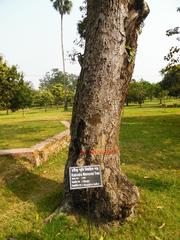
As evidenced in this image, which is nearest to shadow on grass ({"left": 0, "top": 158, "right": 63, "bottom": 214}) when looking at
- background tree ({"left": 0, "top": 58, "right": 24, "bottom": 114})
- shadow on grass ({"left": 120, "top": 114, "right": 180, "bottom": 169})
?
shadow on grass ({"left": 120, "top": 114, "right": 180, "bottom": 169})

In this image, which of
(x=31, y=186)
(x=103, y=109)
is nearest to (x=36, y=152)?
(x=31, y=186)

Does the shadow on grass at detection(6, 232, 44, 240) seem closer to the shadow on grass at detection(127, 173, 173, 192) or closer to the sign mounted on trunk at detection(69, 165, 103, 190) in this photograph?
the sign mounted on trunk at detection(69, 165, 103, 190)

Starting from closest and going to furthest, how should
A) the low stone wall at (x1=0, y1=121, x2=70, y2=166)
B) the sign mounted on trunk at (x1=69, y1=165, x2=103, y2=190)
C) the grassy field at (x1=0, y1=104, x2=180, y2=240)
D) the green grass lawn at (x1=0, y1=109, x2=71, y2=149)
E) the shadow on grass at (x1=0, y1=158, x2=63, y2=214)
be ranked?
the sign mounted on trunk at (x1=69, y1=165, x2=103, y2=190), the grassy field at (x1=0, y1=104, x2=180, y2=240), the shadow on grass at (x1=0, y1=158, x2=63, y2=214), the low stone wall at (x1=0, y1=121, x2=70, y2=166), the green grass lawn at (x1=0, y1=109, x2=71, y2=149)

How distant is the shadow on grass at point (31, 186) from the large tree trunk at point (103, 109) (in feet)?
2.05

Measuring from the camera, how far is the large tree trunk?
563 centimetres

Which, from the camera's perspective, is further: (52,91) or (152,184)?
(52,91)

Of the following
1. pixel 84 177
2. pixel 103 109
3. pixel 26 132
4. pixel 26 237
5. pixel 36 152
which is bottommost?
pixel 26 237

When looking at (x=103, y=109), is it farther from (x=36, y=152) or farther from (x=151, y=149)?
(x=151, y=149)

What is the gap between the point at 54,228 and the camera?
17.7 feet

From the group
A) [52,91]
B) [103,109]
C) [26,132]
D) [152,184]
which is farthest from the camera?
[52,91]

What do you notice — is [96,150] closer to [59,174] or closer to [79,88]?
[79,88]

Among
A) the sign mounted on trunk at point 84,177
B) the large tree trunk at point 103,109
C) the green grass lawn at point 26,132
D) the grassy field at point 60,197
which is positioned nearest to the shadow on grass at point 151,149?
the grassy field at point 60,197

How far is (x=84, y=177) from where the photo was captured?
16.5ft

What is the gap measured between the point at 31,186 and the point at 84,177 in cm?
251
